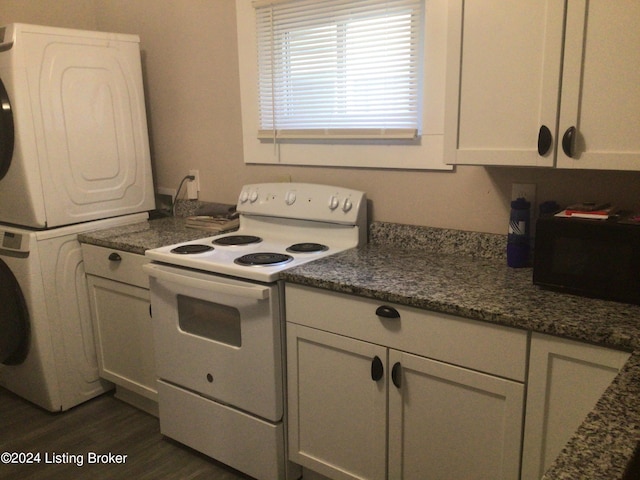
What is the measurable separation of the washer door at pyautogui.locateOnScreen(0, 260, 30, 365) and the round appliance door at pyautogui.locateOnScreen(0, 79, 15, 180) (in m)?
0.52

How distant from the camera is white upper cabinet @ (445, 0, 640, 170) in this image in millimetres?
1458

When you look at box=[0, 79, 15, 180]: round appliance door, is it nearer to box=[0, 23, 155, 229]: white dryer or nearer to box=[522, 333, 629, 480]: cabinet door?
box=[0, 23, 155, 229]: white dryer

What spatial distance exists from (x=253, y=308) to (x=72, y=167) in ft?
4.32

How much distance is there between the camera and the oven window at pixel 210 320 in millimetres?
2082

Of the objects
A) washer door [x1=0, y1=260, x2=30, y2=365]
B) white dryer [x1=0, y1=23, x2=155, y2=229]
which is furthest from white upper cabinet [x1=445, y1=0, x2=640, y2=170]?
washer door [x1=0, y1=260, x2=30, y2=365]

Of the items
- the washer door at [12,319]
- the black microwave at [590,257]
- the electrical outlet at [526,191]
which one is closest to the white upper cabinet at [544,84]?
the black microwave at [590,257]

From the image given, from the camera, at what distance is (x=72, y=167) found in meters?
2.63

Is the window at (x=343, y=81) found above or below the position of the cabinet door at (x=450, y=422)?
above

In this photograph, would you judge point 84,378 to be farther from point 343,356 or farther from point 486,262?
point 486,262

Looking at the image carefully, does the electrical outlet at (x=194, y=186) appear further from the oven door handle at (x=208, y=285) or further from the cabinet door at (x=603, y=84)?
the cabinet door at (x=603, y=84)

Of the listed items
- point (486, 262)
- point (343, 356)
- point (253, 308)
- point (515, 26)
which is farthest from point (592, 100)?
point (253, 308)

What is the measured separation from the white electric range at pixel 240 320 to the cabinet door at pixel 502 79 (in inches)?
25.4

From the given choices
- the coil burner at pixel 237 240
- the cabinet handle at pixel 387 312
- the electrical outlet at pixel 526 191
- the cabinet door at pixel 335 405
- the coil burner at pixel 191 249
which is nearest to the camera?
the cabinet handle at pixel 387 312

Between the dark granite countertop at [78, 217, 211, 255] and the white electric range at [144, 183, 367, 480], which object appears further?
the dark granite countertop at [78, 217, 211, 255]
